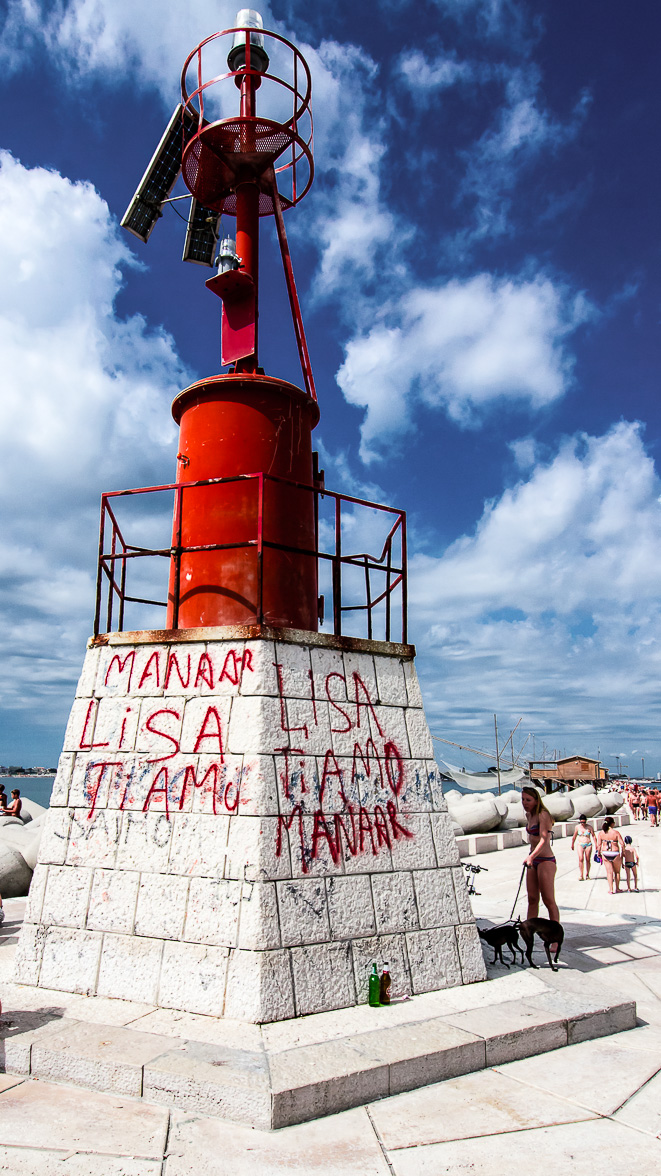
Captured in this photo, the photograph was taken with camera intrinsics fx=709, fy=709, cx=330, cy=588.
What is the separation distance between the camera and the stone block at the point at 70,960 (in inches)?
207

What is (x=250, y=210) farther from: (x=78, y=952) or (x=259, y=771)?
(x=78, y=952)

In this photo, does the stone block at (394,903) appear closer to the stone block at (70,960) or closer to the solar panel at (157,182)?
the stone block at (70,960)

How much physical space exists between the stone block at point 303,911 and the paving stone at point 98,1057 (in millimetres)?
1007

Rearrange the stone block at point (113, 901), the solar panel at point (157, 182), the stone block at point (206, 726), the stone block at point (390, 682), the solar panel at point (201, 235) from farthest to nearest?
the solar panel at point (201, 235)
the solar panel at point (157, 182)
the stone block at point (390, 682)
the stone block at point (206, 726)
the stone block at point (113, 901)

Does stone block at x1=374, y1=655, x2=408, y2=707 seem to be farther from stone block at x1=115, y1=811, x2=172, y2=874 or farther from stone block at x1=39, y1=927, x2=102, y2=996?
stone block at x1=39, y1=927, x2=102, y2=996

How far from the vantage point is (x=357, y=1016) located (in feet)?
16.1

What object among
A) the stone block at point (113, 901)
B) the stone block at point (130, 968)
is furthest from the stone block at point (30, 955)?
the stone block at point (130, 968)

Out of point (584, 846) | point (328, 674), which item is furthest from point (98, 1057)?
point (584, 846)

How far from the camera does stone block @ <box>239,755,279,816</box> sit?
5094mm

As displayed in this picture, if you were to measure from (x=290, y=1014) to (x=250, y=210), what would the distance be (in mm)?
7130

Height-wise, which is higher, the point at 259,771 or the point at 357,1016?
the point at 259,771

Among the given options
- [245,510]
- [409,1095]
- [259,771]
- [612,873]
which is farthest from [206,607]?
[612,873]

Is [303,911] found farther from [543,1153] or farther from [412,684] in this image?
[412,684]

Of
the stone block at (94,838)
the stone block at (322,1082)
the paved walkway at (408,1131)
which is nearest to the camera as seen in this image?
the paved walkway at (408,1131)
